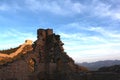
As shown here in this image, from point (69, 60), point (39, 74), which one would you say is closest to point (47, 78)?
point (39, 74)

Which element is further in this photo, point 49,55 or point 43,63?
point 49,55

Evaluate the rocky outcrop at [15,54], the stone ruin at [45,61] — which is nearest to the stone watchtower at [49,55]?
the stone ruin at [45,61]

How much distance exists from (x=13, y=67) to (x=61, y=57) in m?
5.15

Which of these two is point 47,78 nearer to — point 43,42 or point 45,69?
point 45,69

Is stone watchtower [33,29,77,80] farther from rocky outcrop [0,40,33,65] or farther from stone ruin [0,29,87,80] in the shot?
rocky outcrop [0,40,33,65]

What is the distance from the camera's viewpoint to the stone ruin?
2627cm

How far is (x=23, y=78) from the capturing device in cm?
2641

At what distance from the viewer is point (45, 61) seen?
94.1 ft

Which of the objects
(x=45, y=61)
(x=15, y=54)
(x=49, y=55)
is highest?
(x=15, y=54)

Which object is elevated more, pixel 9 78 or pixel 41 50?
pixel 41 50

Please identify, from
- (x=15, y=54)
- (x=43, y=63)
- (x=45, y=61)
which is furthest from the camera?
(x=15, y=54)

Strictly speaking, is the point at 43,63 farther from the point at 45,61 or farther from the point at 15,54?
the point at 15,54

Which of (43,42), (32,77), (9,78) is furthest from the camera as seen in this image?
(43,42)

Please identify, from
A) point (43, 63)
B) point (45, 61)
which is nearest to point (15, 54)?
point (45, 61)
